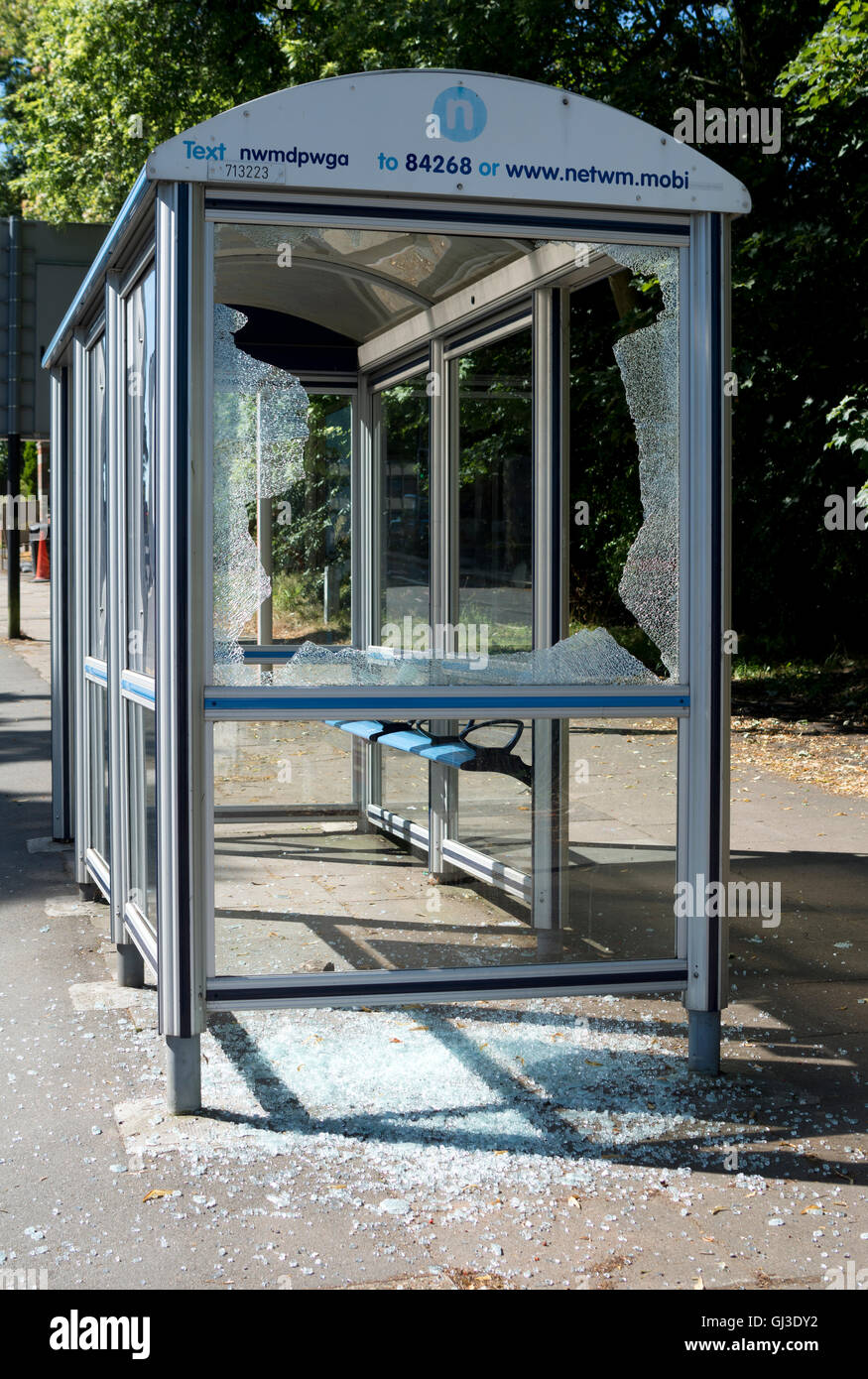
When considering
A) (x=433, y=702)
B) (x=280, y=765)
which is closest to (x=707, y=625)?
(x=433, y=702)

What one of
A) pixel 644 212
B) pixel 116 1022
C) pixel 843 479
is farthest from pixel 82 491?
pixel 843 479

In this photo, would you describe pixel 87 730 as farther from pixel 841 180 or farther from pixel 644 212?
pixel 841 180

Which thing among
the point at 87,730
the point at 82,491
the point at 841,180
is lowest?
the point at 87,730

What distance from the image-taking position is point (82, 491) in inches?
229

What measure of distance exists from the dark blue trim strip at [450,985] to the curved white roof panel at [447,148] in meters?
2.21

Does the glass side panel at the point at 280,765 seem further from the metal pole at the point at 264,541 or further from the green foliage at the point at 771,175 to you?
the green foliage at the point at 771,175

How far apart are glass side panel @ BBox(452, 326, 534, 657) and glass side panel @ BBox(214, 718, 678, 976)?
0.56 meters

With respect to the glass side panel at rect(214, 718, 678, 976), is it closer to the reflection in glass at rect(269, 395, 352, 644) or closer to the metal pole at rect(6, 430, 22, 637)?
the reflection in glass at rect(269, 395, 352, 644)

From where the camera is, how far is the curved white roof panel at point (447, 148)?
12.3ft

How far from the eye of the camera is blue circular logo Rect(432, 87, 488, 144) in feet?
12.7

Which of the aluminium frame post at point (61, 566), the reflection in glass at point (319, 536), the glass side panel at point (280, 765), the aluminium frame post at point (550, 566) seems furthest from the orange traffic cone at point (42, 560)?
the aluminium frame post at point (550, 566)

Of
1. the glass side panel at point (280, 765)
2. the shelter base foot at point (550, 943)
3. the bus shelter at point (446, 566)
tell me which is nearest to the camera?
the bus shelter at point (446, 566)

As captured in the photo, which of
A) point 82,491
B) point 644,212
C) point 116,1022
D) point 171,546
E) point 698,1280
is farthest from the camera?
point 82,491

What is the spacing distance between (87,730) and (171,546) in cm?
238
